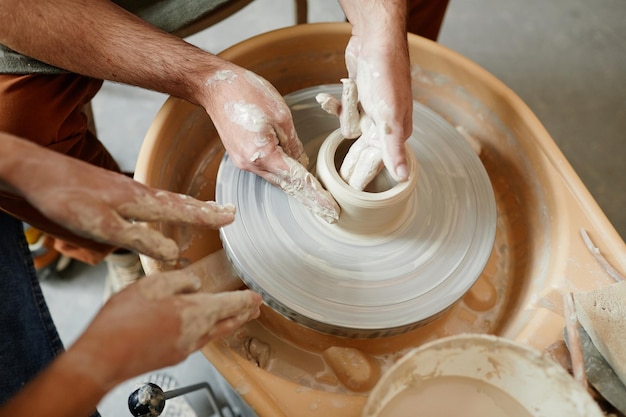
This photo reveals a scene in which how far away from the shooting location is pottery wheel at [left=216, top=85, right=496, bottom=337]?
3.97 feet

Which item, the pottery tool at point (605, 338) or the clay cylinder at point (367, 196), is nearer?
the pottery tool at point (605, 338)

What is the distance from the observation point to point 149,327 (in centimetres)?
75

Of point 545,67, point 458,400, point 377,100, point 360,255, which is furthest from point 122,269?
point 545,67

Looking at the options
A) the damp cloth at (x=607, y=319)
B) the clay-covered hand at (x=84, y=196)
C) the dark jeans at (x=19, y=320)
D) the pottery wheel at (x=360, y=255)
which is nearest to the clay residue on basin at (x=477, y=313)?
the pottery wheel at (x=360, y=255)

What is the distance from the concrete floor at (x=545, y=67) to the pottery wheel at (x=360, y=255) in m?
1.03

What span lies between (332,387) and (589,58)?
2.17 meters

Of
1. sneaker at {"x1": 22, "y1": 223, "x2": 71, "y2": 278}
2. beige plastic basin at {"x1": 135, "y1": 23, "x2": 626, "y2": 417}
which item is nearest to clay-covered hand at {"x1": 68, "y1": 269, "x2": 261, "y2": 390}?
beige plastic basin at {"x1": 135, "y1": 23, "x2": 626, "y2": 417}

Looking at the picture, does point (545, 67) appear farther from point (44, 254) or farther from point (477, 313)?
point (44, 254)

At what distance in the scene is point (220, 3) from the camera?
1559mm

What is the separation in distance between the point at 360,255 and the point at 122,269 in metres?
0.97

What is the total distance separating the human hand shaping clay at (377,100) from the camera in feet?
3.92

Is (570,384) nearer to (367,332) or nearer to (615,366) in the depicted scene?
(615,366)

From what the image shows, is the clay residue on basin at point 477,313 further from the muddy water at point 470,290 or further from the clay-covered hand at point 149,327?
the clay-covered hand at point 149,327

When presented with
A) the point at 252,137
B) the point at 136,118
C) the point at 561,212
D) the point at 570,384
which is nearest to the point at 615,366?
the point at 570,384
